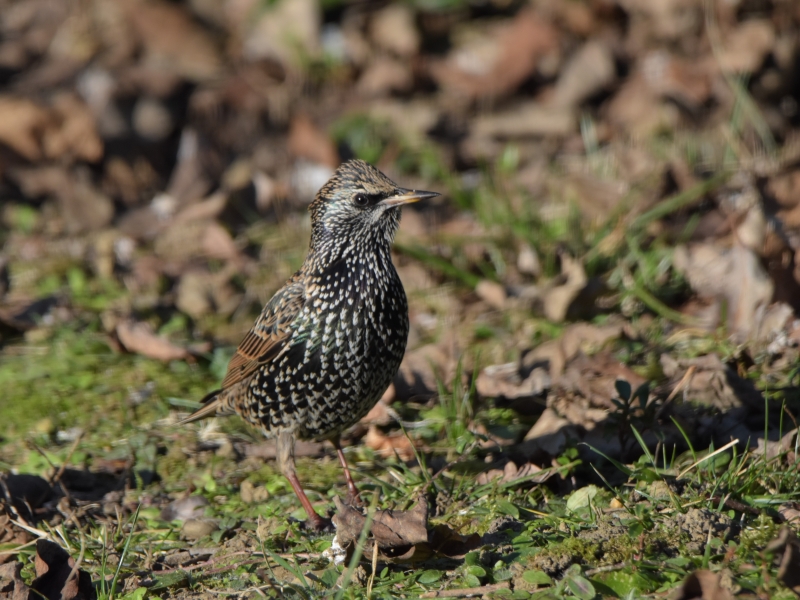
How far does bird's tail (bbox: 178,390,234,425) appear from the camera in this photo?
500cm

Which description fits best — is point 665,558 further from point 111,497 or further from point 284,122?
point 284,122

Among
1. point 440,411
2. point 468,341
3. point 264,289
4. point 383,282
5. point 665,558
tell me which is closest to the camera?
point 665,558

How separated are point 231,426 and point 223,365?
0.67m

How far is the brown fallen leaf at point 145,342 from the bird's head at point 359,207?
1806 mm

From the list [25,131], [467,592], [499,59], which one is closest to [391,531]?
[467,592]

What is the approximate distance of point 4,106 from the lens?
28.0 feet

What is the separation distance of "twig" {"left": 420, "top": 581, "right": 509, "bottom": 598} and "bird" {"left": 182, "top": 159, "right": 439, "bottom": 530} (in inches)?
35.2

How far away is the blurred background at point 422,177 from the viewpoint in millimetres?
5727

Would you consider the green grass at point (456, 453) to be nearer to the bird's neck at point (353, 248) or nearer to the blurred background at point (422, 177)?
the blurred background at point (422, 177)

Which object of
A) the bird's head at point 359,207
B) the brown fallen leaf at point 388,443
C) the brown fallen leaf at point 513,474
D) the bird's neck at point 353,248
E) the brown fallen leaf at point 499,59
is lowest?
the brown fallen leaf at point 388,443

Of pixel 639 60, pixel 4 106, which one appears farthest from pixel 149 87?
pixel 639 60

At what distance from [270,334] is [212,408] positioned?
0.68 m

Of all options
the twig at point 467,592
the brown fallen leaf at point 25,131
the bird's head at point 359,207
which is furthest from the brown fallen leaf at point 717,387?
the brown fallen leaf at point 25,131

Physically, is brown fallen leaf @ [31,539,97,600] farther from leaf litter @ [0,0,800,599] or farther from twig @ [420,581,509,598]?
twig @ [420,581,509,598]
